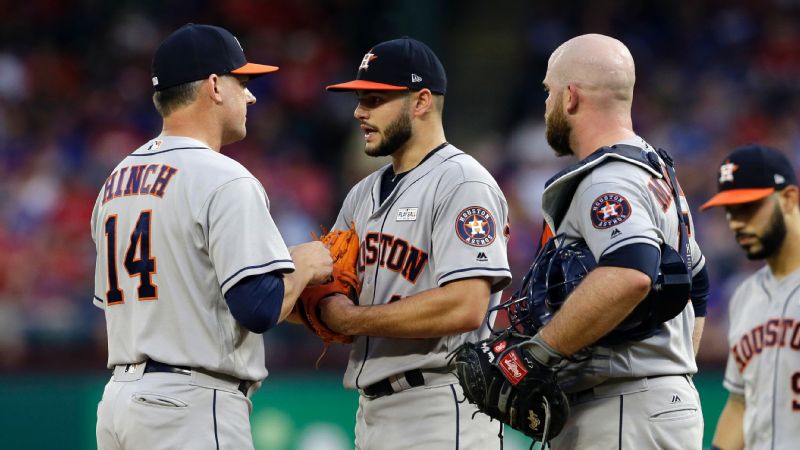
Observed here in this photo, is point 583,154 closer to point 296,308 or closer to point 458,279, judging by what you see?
point 458,279

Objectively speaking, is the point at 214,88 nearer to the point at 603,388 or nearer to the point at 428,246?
the point at 428,246

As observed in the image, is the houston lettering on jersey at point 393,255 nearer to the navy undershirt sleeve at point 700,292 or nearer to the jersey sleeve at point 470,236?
the jersey sleeve at point 470,236

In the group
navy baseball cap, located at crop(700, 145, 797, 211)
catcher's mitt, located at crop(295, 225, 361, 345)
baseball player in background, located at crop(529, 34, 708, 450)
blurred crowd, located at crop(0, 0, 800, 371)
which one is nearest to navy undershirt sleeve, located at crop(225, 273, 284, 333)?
catcher's mitt, located at crop(295, 225, 361, 345)

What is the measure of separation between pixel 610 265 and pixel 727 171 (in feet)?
6.31

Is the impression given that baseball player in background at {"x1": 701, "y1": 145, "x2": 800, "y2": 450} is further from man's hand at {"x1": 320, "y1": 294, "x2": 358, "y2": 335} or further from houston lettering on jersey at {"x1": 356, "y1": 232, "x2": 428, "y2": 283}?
man's hand at {"x1": 320, "y1": 294, "x2": 358, "y2": 335}

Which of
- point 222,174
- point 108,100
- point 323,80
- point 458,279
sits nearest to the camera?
point 222,174

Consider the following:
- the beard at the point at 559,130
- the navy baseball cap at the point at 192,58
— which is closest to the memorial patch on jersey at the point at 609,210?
the beard at the point at 559,130

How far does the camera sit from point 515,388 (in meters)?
3.38

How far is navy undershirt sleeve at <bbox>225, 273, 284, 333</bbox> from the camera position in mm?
3443

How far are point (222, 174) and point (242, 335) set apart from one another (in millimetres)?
532

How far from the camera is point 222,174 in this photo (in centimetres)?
356

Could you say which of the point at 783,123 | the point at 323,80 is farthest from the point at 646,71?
the point at 323,80

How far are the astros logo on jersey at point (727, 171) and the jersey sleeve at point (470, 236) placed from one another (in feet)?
4.54

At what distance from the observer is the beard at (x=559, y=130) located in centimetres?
367
